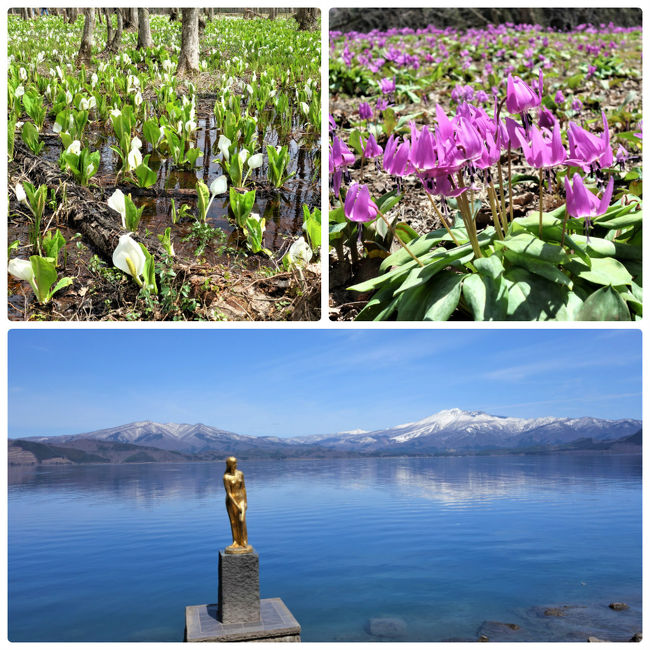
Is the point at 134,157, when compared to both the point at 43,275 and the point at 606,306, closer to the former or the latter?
the point at 43,275

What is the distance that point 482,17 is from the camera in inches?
432

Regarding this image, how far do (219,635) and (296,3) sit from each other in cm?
290

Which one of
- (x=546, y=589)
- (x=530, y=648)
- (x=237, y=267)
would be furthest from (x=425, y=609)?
(x=237, y=267)

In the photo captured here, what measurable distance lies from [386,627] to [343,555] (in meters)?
7.71

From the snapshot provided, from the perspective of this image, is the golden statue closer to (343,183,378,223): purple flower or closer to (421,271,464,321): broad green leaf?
(421,271,464,321): broad green leaf

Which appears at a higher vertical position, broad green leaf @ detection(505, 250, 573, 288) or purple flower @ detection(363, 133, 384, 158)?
purple flower @ detection(363, 133, 384, 158)

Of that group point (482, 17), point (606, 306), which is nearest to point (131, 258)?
point (606, 306)

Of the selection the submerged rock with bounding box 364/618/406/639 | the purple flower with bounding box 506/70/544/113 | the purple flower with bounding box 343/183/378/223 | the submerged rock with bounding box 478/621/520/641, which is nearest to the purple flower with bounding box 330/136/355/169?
the purple flower with bounding box 343/183/378/223

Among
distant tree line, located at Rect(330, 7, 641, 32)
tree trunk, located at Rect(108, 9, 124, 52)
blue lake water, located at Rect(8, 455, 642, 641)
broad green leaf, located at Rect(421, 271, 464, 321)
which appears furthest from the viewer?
distant tree line, located at Rect(330, 7, 641, 32)

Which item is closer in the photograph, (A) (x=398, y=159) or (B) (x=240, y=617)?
(A) (x=398, y=159)

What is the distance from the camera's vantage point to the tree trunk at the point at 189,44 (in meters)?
2.29

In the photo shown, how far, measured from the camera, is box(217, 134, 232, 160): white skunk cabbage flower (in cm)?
247

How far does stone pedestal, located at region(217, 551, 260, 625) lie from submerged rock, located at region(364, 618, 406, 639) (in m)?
3.02

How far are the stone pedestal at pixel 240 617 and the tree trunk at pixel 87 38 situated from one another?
8.07 feet
